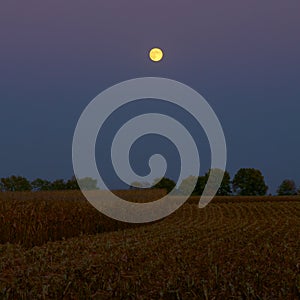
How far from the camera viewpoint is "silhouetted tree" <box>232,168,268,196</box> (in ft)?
241

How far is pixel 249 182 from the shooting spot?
73.8m

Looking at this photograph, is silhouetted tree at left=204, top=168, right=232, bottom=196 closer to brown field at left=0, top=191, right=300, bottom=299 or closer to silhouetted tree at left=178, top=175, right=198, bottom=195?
silhouetted tree at left=178, top=175, right=198, bottom=195

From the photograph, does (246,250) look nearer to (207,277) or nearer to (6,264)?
(207,277)

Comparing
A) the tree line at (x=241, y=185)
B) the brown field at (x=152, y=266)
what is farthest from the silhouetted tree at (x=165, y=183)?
the brown field at (x=152, y=266)

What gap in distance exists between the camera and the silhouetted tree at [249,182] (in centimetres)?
7331

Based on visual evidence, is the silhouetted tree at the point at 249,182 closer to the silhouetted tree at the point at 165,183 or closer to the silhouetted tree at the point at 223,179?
the silhouetted tree at the point at 223,179

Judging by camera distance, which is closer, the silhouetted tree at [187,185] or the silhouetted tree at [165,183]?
the silhouetted tree at [165,183]

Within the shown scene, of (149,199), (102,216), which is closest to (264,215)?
(149,199)

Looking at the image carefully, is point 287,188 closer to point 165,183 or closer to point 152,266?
point 165,183

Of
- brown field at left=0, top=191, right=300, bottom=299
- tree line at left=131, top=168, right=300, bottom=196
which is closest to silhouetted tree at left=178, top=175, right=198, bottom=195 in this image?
tree line at left=131, top=168, right=300, bottom=196

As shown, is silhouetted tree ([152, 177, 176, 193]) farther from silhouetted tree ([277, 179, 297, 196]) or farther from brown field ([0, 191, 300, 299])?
brown field ([0, 191, 300, 299])

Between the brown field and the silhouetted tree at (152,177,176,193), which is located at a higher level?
the silhouetted tree at (152,177,176,193)

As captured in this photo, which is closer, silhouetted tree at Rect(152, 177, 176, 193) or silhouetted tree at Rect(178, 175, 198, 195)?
silhouetted tree at Rect(152, 177, 176, 193)

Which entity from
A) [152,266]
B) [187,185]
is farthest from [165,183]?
[152,266]
